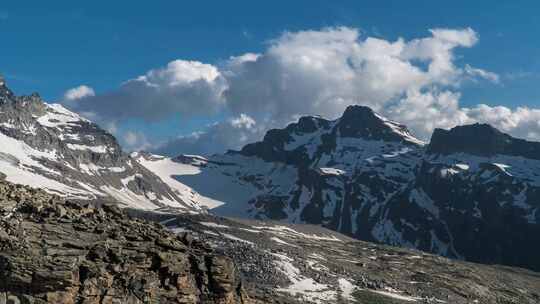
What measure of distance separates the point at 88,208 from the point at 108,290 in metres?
12.6

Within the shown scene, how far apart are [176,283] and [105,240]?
506 cm

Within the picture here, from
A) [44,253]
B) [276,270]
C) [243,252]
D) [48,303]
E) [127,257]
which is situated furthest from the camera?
[243,252]

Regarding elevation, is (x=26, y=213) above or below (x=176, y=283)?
above

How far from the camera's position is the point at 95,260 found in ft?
125

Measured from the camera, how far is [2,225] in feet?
127

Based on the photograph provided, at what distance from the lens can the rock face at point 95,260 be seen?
34.8 metres

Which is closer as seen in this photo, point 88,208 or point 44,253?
point 44,253

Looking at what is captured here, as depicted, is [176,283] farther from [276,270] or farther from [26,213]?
[276,270]

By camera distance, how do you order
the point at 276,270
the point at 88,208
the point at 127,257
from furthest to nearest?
the point at 276,270, the point at 88,208, the point at 127,257

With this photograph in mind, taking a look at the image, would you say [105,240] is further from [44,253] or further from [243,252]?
[243,252]

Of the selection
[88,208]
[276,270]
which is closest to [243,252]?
[276,270]

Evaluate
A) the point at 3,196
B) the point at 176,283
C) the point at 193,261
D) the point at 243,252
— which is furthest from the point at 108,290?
the point at 243,252

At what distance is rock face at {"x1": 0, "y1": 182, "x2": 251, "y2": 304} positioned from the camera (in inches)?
1372

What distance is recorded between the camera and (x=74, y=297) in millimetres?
35375
